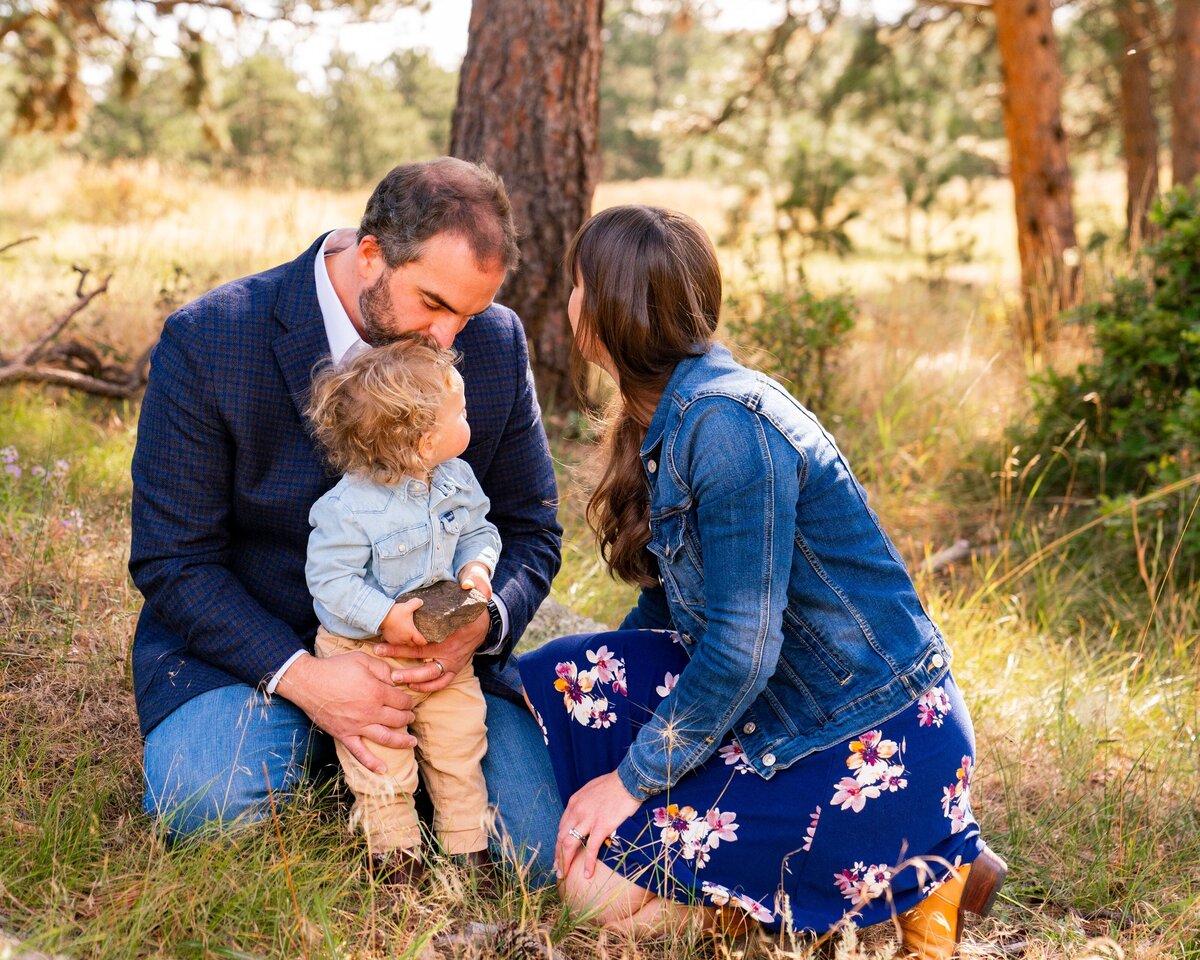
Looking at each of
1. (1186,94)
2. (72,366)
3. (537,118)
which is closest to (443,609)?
(537,118)

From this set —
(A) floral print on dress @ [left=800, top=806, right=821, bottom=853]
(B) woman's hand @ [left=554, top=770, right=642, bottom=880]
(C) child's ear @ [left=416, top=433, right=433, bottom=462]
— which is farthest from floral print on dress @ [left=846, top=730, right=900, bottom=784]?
(C) child's ear @ [left=416, top=433, right=433, bottom=462]

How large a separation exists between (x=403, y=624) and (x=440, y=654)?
187 millimetres

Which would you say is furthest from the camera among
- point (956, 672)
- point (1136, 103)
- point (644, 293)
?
point (1136, 103)

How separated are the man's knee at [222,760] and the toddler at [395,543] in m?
0.13

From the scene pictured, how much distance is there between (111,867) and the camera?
2035mm

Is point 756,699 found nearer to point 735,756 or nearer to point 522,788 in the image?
point 735,756

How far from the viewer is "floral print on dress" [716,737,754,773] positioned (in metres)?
2.19

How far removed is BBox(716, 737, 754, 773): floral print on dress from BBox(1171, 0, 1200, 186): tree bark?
8.48 m

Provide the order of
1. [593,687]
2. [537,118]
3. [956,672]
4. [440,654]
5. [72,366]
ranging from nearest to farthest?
[440,654]
[593,687]
[956,672]
[537,118]
[72,366]

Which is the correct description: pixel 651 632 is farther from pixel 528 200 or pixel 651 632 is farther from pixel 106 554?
pixel 528 200

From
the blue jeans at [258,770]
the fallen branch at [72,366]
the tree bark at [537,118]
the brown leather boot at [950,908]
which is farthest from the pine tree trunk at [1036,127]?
the blue jeans at [258,770]

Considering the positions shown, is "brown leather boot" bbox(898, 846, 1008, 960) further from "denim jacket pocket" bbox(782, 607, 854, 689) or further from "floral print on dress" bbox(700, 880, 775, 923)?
"denim jacket pocket" bbox(782, 607, 854, 689)

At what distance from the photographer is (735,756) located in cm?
221

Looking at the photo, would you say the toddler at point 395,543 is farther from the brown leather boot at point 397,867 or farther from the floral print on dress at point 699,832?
the floral print on dress at point 699,832
